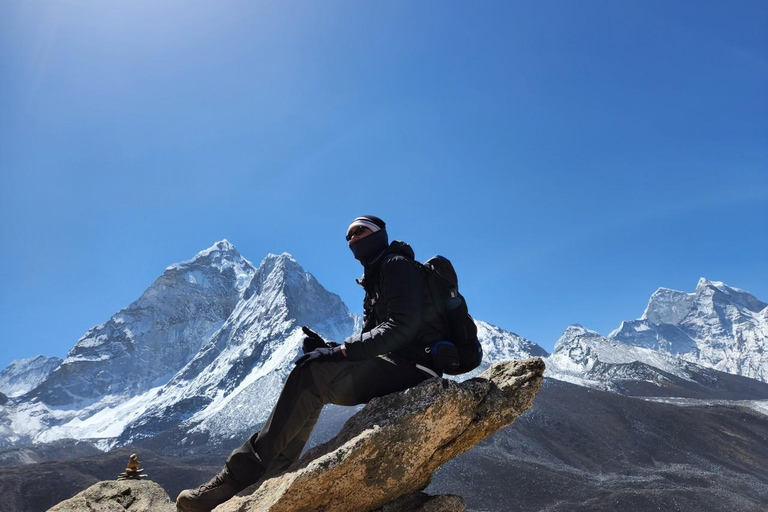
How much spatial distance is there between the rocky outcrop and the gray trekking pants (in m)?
2.20

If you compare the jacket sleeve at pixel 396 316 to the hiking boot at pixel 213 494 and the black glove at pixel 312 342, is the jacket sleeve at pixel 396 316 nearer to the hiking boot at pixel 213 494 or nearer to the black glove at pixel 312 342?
the black glove at pixel 312 342

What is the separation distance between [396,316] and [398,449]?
1025 mm

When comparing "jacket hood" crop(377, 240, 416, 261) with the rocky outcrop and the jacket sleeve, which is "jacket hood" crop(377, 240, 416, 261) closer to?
the jacket sleeve

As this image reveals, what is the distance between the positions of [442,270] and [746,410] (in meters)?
166

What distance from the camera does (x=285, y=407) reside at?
4152mm

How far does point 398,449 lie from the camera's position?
393 cm

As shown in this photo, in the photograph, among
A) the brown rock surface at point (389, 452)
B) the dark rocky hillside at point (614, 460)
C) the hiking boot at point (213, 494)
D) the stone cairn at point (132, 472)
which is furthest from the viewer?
the dark rocky hillside at point (614, 460)

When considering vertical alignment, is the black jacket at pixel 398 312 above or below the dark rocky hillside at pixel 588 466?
above

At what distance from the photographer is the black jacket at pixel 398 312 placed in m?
3.97

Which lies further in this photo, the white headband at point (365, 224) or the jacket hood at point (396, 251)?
the white headband at point (365, 224)

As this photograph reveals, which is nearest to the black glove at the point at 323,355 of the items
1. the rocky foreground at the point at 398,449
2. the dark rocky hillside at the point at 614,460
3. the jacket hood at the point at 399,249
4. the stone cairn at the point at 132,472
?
the rocky foreground at the point at 398,449

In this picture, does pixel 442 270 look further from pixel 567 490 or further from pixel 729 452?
pixel 729 452

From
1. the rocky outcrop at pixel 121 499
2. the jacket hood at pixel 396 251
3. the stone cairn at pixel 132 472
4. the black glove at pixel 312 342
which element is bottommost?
the rocky outcrop at pixel 121 499

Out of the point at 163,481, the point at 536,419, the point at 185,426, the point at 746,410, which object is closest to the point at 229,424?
the point at 185,426
